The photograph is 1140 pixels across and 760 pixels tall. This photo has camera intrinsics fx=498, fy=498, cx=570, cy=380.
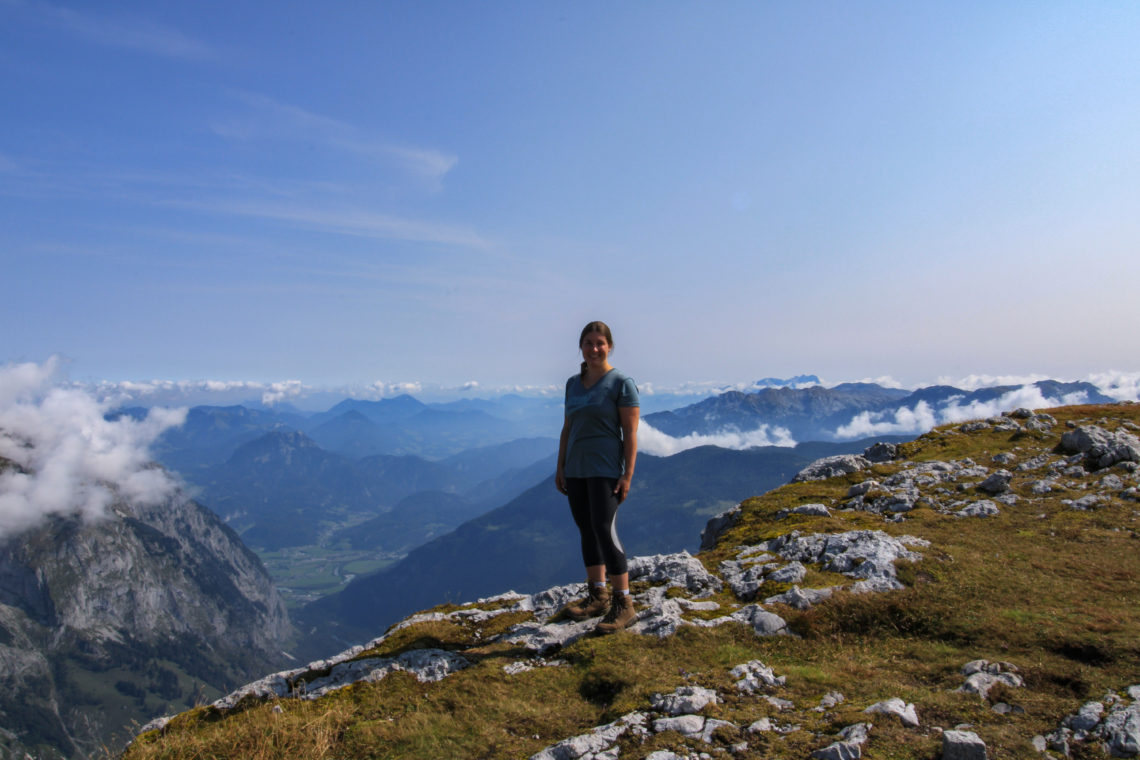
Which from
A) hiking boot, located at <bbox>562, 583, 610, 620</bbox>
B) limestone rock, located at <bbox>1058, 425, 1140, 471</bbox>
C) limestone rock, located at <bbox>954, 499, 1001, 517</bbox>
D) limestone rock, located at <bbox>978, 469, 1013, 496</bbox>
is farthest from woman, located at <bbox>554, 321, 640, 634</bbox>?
limestone rock, located at <bbox>1058, 425, 1140, 471</bbox>

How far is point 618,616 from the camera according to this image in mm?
9836

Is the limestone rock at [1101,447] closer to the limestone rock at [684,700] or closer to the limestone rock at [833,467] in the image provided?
the limestone rock at [833,467]

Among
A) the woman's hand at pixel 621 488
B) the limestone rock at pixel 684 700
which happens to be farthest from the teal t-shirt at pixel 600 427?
the limestone rock at pixel 684 700

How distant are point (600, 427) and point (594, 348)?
1518 millimetres

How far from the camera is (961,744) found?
4.98 m

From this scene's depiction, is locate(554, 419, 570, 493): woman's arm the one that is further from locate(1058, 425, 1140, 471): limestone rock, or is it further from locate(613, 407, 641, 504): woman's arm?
locate(1058, 425, 1140, 471): limestone rock

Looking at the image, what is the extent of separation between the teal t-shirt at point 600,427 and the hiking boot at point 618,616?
257 cm

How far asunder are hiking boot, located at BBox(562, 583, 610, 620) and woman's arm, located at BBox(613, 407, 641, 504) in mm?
2335

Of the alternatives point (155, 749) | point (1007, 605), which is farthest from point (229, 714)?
point (1007, 605)

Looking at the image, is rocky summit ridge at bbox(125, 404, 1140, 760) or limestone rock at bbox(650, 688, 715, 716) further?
limestone rock at bbox(650, 688, 715, 716)

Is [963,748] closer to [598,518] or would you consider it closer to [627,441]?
[598,518]

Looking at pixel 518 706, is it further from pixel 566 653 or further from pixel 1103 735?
pixel 1103 735

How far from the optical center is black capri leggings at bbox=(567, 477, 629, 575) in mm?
9570

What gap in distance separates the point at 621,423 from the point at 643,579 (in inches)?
244
